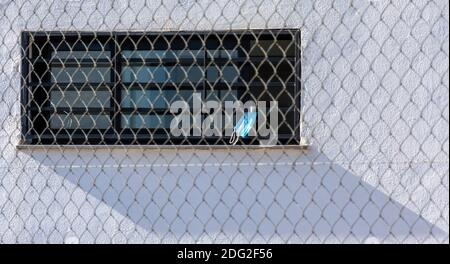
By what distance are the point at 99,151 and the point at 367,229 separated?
0.95m

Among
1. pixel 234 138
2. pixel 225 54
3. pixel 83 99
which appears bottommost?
Answer: pixel 234 138

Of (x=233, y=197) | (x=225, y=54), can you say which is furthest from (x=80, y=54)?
(x=233, y=197)

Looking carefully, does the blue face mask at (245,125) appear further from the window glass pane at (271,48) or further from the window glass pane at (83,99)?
the window glass pane at (83,99)

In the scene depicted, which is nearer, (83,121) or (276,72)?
(276,72)

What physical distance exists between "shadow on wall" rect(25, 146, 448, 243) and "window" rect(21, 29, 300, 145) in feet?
0.24

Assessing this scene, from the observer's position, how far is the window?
2.59 m

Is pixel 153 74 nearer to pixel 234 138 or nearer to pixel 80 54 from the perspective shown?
pixel 80 54

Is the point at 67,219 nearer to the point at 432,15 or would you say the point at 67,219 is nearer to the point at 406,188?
the point at 406,188

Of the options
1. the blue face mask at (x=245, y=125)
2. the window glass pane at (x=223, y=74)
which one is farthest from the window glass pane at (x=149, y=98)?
the blue face mask at (x=245, y=125)

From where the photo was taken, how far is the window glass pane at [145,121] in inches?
104

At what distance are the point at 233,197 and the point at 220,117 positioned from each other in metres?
0.28

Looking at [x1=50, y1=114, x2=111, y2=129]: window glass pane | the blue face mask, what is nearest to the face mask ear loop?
the blue face mask

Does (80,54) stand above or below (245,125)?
above

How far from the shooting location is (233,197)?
255 cm
